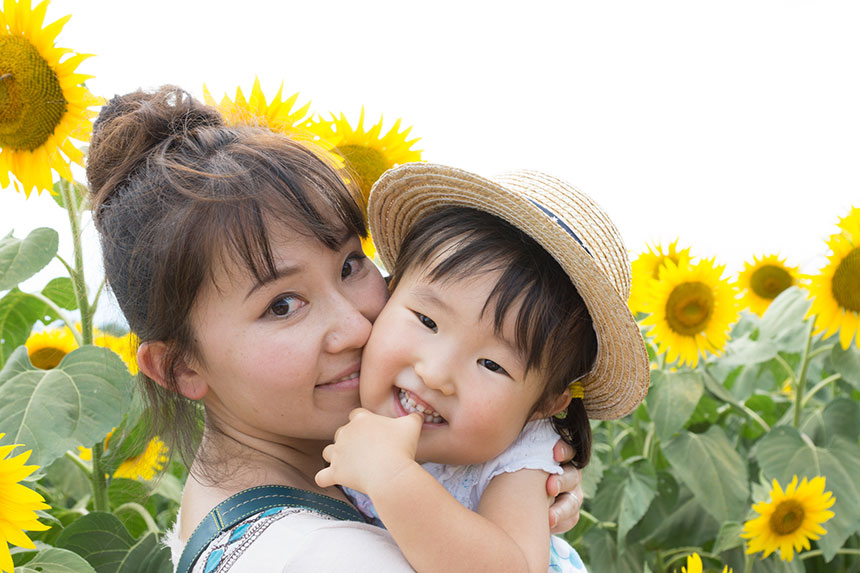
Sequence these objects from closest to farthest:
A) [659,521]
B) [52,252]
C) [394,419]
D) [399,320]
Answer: [394,419], [399,320], [52,252], [659,521]

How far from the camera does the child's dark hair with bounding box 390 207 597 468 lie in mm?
1405

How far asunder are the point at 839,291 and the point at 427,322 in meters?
1.71

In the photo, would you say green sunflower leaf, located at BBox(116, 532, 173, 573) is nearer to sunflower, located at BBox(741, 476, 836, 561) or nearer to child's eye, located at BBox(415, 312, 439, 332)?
child's eye, located at BBox(415, 312, 439, 332)

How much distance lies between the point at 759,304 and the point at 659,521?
1038 millimetres

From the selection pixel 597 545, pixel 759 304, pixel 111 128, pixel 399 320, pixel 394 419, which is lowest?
pixel 597 545

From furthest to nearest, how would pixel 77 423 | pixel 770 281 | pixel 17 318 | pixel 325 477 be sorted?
pixel 770 281 < pixel 17 318 < pixel 77 423 < pixel 325 477

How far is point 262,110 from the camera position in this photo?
1.94 m

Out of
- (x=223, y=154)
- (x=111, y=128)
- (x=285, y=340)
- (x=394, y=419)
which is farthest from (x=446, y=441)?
(x=111, y=128)

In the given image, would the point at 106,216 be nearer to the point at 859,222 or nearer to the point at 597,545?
the point at 597,545

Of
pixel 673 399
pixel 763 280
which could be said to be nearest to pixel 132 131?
pixel 673 399

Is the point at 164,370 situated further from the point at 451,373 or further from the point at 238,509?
the point at 451,373

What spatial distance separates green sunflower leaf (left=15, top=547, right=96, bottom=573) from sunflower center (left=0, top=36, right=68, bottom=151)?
88 centimetres

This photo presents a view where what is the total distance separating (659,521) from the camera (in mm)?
2770

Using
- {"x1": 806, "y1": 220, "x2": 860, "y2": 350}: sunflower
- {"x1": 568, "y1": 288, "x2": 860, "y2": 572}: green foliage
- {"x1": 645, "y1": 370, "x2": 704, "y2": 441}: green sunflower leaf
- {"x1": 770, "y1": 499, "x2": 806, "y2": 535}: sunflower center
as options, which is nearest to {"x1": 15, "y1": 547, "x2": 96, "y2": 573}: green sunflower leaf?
{"x1": 568, "y1": 288, "x2": 860, "y2": 572}: green foliage
